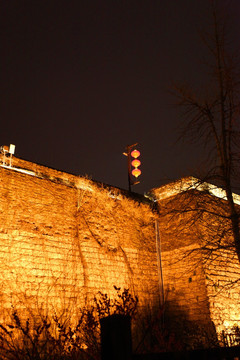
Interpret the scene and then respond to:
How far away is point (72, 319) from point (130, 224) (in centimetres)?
318

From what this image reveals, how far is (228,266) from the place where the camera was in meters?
10.1

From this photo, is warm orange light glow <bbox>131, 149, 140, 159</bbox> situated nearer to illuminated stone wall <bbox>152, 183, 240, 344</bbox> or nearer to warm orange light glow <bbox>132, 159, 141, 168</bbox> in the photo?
warm orange light glow <bbox>132, 159, 141, 168</bbox>

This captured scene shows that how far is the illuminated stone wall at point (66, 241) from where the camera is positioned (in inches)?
279

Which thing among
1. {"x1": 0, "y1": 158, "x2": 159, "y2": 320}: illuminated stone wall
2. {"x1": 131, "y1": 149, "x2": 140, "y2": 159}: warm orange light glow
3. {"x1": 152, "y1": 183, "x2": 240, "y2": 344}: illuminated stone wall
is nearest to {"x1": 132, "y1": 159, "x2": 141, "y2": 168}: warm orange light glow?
{"x1": 131, "y1": 149, "x2": 140, "y2": 159}: warm orange light glow

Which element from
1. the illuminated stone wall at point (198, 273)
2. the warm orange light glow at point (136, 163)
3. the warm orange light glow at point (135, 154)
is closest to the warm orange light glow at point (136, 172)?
the warm orange light glow at point (136, 163)

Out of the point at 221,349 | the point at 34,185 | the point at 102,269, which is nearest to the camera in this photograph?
the point at 221,349

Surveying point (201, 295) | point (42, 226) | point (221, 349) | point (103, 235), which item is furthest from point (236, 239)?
point (221, 349)

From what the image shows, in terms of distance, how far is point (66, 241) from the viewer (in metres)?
8.10

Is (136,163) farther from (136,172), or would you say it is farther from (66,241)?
(66,241)

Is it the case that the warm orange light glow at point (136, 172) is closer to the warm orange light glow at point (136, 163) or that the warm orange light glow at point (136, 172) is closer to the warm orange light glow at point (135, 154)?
the warm orange light glow at point (136, 163)

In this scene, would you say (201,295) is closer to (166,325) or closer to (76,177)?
(166,325)

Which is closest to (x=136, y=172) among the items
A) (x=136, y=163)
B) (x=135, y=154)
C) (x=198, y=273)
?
(x=136, y=163)

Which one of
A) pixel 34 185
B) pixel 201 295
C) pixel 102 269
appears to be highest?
pixel 34 185

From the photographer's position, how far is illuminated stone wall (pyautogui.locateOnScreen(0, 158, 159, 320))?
7.09 m
